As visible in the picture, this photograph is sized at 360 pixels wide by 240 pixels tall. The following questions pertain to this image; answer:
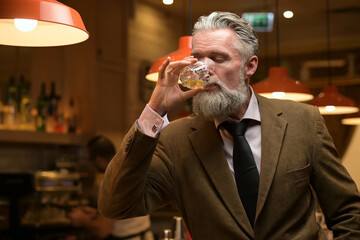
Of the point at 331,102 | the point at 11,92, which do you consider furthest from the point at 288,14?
the point at 11,92

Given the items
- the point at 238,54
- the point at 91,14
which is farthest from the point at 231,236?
the point at 91,14

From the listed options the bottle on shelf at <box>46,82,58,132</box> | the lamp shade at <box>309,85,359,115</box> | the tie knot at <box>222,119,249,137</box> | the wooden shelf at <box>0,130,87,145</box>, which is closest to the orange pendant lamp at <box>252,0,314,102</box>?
the lamp shade at <box>309,85,359,115</box>

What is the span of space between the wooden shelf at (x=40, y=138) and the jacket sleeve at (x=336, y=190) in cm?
336

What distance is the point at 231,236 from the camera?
157cm

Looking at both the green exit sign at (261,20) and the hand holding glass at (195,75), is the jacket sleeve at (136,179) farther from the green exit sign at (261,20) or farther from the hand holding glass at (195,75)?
the green exit sign at (261,20)

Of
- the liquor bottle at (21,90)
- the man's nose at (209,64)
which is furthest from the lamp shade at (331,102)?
the liquor bottle at (21,90)

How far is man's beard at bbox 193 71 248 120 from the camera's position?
5.37 ft

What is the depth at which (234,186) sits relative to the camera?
1.61 metres

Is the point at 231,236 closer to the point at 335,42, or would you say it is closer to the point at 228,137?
the point at 228,137

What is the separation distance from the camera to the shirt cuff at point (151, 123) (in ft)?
5.13

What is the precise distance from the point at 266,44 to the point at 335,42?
0.87 meters

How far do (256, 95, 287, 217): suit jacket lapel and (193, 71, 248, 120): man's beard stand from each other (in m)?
0.11

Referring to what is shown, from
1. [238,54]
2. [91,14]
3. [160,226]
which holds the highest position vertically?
[91,14]

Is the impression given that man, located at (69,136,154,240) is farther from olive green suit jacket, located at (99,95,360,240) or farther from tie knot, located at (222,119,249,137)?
tie knot, located at (222,119,249,137)
